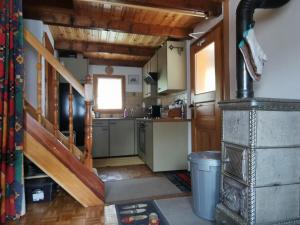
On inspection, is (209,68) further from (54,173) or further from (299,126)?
(54,173)

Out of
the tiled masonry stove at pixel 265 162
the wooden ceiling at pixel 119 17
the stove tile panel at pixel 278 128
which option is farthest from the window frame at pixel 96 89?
the stove tile panel at pixel 278 128

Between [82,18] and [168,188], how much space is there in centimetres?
259

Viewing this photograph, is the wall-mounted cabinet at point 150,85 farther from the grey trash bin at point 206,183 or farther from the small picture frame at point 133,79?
the grey trash bin at point 206,183

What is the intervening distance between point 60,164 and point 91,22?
199 centimetres

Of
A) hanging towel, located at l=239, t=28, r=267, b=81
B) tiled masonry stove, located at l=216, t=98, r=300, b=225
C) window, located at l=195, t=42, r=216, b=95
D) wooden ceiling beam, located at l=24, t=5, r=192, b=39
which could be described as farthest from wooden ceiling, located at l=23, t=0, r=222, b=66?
tiled masonry stove, located at l=216, t=98, r=300, b=225

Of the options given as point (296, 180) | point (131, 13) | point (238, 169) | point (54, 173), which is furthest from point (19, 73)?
point (296, 180)

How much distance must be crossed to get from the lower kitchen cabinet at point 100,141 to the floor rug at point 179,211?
8.07 ft

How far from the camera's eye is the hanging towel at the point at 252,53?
1.68 meters

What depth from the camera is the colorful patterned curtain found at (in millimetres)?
1896

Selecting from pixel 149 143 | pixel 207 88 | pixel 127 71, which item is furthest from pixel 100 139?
pixel 207 88

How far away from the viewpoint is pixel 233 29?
7.64ft

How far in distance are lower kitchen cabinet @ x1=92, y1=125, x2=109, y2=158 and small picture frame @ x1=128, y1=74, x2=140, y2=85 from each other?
1622 millimetres

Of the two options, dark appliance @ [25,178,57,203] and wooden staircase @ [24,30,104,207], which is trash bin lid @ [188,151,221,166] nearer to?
wooden staircase @ [24,30,104,207]

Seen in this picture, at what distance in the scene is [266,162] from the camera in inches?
55.0
